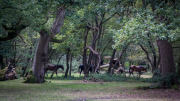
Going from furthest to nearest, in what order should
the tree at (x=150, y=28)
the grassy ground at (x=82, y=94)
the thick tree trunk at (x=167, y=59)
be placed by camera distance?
the thick tree trunk at (x=167, y=59), the grassy ground at (x=82, y=94), the tree at (x=150, y=28)

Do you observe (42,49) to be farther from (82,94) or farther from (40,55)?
(82,94)

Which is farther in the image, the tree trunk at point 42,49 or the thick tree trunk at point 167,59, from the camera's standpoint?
the tree trunk at point 42,49

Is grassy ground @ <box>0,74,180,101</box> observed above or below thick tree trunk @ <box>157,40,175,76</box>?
below

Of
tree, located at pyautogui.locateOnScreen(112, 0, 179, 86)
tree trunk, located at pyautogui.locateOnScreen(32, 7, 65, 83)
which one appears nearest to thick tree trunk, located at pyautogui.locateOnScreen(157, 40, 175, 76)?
tree, located at pyautogui.locateOnScreen(112, 0, 179, 86)

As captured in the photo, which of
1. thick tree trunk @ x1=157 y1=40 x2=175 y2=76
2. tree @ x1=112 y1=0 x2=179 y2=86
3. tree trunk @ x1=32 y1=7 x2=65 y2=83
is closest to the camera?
→ tree @ x1=112 y1=0 x2=179 y2=86

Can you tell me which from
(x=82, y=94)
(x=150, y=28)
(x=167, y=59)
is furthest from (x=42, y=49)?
(x=150, y=28)

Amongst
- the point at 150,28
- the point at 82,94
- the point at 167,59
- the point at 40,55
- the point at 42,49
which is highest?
the point at 150,28

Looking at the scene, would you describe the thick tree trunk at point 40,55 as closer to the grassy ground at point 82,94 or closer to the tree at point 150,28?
the grassy ground at point 82,94

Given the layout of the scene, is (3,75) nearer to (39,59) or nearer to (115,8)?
(39,59)

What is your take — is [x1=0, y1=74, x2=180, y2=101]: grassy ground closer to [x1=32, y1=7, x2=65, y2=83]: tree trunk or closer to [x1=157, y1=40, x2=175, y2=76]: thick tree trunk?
[x1=157, y1=40, x2=175, y2=76]: thick tree trunk

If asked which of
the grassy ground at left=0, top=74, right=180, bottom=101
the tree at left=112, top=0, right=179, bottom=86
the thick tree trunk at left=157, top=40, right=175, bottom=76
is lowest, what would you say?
the grassy ground at left=0, top=74, right=180, bottom=101

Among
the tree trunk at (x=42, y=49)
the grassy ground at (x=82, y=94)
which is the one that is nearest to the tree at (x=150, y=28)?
the grassy ground at (x=82, y=94)

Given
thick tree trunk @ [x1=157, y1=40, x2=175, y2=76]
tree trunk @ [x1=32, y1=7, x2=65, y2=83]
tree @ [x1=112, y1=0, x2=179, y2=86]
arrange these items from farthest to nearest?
1. tree trunk @ [x1=32, y1=7, x2=65, y2=83]
2. thick tree trunk @ [x1=157, y1=40, x2=175, y2=76]
3. tree @ [x1=112, y1=0, x2=179, y2=86]

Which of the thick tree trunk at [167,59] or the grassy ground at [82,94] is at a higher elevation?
the thick tree trunk at [167,59]
